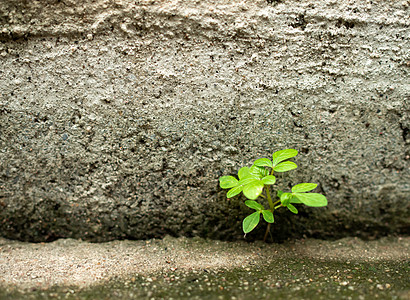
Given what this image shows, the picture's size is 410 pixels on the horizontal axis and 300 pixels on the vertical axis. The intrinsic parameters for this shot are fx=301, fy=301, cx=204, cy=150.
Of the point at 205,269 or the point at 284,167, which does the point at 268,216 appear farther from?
the point at 205,269

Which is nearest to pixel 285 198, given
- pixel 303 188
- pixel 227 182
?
pixel 303 188

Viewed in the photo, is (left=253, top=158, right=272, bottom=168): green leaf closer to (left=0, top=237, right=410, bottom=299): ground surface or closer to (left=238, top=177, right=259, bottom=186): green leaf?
(left=238, top=177, right=259, bottom=186): green leaf

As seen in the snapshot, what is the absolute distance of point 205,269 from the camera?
39.7 inches

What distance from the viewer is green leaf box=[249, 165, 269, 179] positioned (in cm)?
99

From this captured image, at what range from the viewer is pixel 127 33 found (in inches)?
40.3

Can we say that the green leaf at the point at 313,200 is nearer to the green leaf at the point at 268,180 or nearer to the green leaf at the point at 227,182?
the green leaf at the point at 268,180

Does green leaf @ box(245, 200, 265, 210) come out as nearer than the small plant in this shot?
No

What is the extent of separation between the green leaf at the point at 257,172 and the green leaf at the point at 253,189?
0.17 feet

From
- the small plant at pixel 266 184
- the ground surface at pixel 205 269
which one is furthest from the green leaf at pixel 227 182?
the ground surface at pixel 205 269

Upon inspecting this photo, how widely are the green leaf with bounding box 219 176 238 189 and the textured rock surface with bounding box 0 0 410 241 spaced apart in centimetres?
7

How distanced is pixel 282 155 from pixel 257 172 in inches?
3.9

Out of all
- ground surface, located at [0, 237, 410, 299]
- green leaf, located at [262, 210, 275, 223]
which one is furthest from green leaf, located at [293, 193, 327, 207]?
ground surface, located at [0, 237, 410, 299]

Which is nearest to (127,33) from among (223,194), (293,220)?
(223,194)

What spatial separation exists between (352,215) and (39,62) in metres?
1.25
